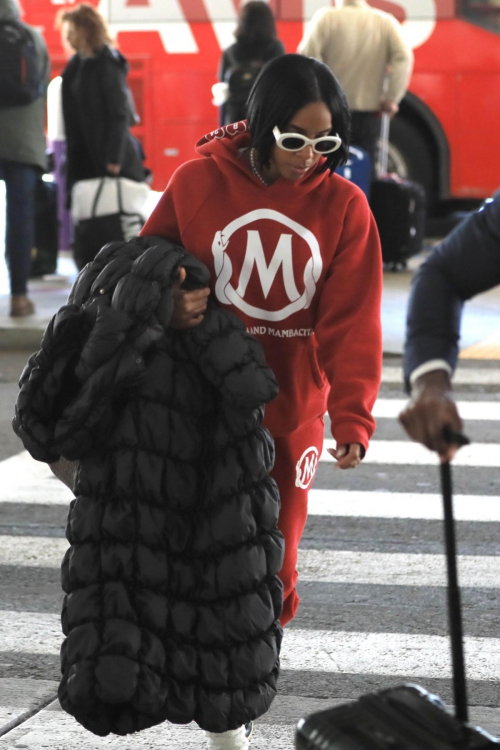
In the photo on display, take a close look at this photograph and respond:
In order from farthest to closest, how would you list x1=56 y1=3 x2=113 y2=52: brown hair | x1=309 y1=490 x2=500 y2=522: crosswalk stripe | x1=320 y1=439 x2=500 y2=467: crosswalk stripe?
x1=56 y1=3 x2=113 y2=52: brown hair, x1=320 y1=439 x2=500 y2=467: crosswalk stripe, x1=309 y1=490 x2=500 y2=522: crosswalk stripe

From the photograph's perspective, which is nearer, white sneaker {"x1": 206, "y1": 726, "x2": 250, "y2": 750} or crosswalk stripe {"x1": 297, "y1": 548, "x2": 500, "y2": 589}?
white sneaker {"x1": 206, "y1": 726, "x2": 250, "y2": 750}

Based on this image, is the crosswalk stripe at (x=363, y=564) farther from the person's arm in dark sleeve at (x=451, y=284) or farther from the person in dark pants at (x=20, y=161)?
the person in dark pants at (x=20, y=161)

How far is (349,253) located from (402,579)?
182 centimetres

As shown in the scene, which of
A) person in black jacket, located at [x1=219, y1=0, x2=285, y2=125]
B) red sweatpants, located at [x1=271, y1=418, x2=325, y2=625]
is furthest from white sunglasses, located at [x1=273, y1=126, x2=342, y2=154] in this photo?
person in black jacket, located at [x1=219, y1=0, x2=285, y2=125]

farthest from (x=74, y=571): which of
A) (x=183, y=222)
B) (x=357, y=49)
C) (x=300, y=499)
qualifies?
(x=357, y=49)

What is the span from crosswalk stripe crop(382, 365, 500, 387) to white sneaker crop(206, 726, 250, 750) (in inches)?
189

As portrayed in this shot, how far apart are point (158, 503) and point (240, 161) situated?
2.78ft

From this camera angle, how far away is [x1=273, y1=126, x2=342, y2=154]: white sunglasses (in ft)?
9.29

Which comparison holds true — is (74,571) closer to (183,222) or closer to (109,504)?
(109,504)

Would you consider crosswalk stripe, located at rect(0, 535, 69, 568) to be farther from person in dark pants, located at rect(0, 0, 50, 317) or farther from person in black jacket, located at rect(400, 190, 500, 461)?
person in dark pants, located at rect(0, 0, 50, 317)

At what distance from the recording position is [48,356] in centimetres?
269

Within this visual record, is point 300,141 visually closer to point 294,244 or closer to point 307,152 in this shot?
point 307,152

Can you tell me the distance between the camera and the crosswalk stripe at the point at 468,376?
24.9 feet

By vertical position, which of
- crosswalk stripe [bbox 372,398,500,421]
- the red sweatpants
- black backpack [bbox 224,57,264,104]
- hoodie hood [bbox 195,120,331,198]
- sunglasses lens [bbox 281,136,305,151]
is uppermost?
sunglasses lens [bbox 281,136,305,151]
